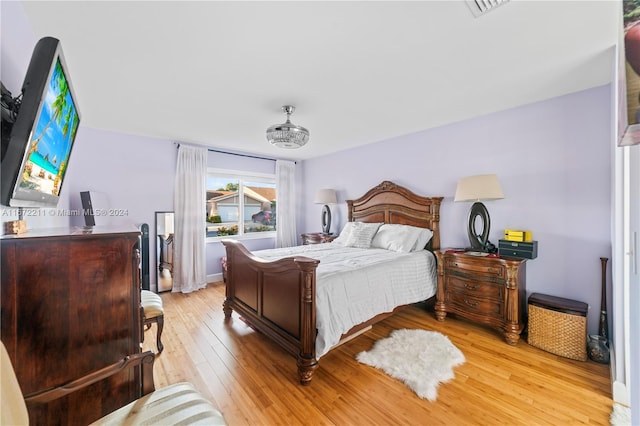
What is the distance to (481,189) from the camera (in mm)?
2697

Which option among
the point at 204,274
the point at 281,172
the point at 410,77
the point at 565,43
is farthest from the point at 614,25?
the point at 204,274

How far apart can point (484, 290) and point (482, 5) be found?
8.23 feet

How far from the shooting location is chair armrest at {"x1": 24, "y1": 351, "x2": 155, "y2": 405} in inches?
37.0

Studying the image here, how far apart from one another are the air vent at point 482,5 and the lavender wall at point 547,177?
1.84 metres

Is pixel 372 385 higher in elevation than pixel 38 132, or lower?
lower

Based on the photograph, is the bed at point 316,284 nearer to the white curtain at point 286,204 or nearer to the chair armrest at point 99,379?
the chair armrest at point 99,379

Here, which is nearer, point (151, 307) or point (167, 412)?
point (167, 412)

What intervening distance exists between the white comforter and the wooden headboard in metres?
0.48

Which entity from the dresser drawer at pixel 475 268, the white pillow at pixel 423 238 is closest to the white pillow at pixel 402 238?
the white pillow at pixel 423 238

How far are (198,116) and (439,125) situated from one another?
315 cm

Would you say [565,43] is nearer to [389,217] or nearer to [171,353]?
[389,217]

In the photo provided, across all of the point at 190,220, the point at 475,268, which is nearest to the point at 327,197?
the point at 190,220

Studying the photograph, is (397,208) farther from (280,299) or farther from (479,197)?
(280,299)

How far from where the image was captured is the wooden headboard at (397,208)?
3462 mm
